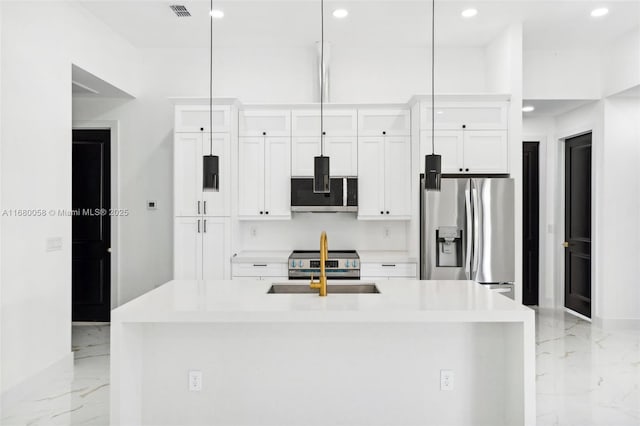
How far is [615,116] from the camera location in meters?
5.19

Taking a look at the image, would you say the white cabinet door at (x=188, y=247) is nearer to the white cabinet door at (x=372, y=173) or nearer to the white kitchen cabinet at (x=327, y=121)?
the white kitchen cabinet at (x=327, y=121)

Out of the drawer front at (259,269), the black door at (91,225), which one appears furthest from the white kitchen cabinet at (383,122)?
the black door at (91,225)

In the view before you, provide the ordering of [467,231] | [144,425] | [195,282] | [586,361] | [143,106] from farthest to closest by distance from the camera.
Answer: [143,106], [467,231], [586,361], [195,282], [144,425]

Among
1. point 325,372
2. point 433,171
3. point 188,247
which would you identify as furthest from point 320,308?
point 188,247

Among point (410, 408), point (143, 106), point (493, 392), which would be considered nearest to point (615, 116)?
point (493, 392)

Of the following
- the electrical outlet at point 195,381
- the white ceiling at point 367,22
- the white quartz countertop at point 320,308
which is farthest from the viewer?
the white ceiling at point 367,22

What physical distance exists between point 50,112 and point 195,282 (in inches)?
71.3

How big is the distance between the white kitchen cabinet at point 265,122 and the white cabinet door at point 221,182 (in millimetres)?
311

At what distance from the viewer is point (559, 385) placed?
3.56 metres

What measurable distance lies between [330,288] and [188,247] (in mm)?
2026

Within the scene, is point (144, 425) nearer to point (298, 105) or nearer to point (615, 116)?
point (298, 105)

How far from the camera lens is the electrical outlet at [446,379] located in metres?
2.74

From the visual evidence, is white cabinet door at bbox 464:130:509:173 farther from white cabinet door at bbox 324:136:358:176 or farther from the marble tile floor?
the marble tile floor

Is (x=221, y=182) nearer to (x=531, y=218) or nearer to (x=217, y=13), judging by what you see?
(x=217, y=13)
